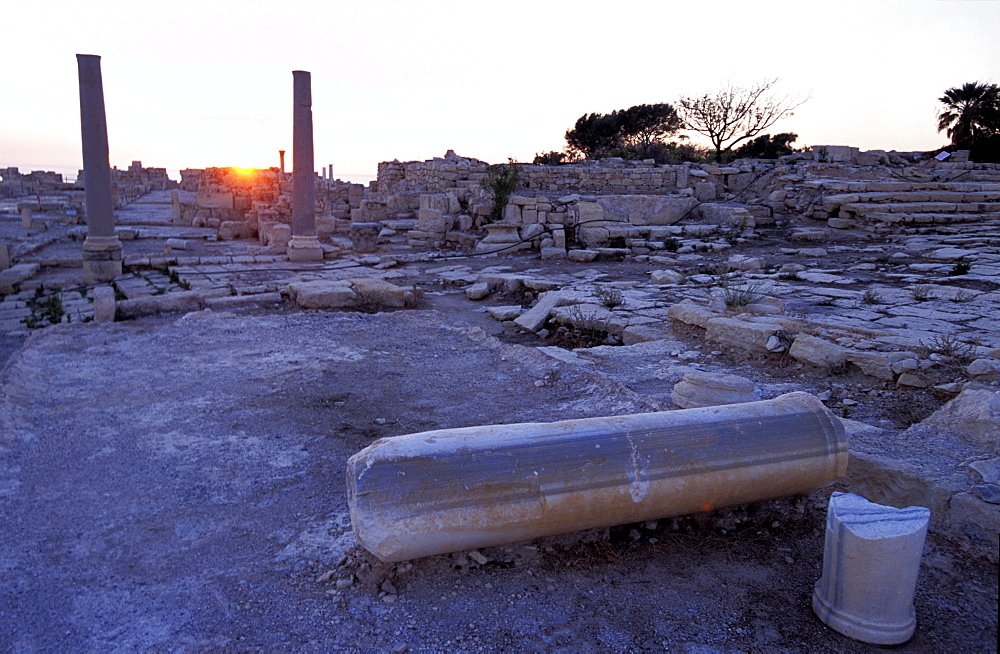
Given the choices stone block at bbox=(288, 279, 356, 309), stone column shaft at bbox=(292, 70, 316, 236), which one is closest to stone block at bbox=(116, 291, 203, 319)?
stone block at bbox=(288, 279, 356, 309)

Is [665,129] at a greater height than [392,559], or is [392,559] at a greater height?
[665,129]

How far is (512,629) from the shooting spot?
219cm

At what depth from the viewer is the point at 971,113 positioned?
95.1 feet

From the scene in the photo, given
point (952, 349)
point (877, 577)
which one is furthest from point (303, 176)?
point (877, 577)

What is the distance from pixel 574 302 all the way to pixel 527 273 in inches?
122

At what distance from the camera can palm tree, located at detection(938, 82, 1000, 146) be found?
28.0 meters

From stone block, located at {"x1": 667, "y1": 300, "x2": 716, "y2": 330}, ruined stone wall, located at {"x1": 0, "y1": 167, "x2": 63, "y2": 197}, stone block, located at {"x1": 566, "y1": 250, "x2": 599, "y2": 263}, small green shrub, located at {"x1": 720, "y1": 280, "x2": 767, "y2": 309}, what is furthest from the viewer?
ruined stone wall, located at {"x1": 0, "y1": 167, "x2": 63, "y2": 197}

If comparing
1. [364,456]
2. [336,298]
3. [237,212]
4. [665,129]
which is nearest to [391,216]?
[237,212]

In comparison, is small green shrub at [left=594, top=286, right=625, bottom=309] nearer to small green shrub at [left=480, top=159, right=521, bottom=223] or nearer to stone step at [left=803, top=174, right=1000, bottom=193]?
small green shrub at [left=480, top=159, right=521, bottom=223]

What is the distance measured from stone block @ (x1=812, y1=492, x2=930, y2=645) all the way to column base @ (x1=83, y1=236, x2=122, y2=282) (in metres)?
11.2

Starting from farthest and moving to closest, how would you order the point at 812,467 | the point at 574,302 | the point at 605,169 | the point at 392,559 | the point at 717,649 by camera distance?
the point at 605,169 < the point at 574,302 < the point at 812,467 < the point at 392,559 < the point at 717,649

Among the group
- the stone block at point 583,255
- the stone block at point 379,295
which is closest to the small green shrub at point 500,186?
the stone block at point 583,255

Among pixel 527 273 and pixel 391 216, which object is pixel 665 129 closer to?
pixel 391 216

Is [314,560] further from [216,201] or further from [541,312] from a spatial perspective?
[216,201]
